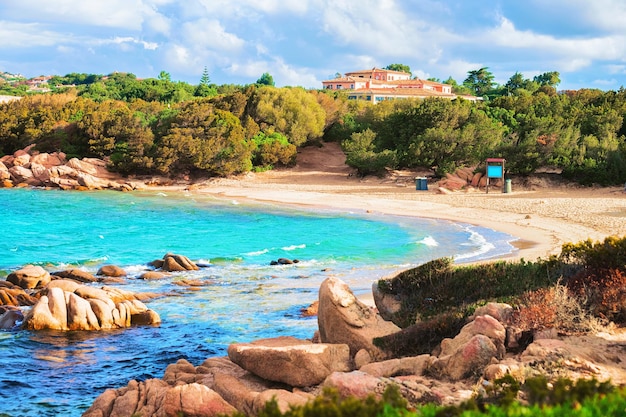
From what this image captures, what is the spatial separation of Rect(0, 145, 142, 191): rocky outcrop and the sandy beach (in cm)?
704

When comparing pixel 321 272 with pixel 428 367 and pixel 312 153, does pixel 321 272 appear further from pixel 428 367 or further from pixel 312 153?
pixel 312 153

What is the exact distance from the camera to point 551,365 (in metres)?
8.00

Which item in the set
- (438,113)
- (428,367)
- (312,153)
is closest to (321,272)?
(428,367)

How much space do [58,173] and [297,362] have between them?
45.7 m

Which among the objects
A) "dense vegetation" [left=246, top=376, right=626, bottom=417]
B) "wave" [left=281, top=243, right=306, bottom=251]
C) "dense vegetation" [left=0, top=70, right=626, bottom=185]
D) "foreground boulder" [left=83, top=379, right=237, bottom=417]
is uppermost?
"dense vegetation" [left=0, top=70, right=626, bottom=185]

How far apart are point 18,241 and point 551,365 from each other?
27181 millimetres

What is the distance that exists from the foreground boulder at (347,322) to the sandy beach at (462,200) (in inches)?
473

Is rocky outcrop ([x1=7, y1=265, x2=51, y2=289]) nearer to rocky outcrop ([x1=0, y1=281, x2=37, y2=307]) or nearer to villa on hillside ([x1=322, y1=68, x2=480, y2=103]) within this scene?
rocky outcrop ([x1=0, y1=281, x2=37, y2=307])

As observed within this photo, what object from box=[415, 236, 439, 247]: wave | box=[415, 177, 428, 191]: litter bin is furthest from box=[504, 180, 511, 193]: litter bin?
box=[415, 236, 439, 247]: wave

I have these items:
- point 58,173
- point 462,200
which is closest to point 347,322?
point 462,200

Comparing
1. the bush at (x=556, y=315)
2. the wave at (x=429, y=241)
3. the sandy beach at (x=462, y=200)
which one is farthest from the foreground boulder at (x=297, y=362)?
the wave at (x=429, y=241)

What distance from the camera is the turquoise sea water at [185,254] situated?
13023mm

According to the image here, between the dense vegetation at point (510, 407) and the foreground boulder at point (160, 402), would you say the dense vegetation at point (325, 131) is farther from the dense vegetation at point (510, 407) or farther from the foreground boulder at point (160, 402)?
the dense vegetation at point (510, 407)

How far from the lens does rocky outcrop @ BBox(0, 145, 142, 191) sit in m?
49.9
